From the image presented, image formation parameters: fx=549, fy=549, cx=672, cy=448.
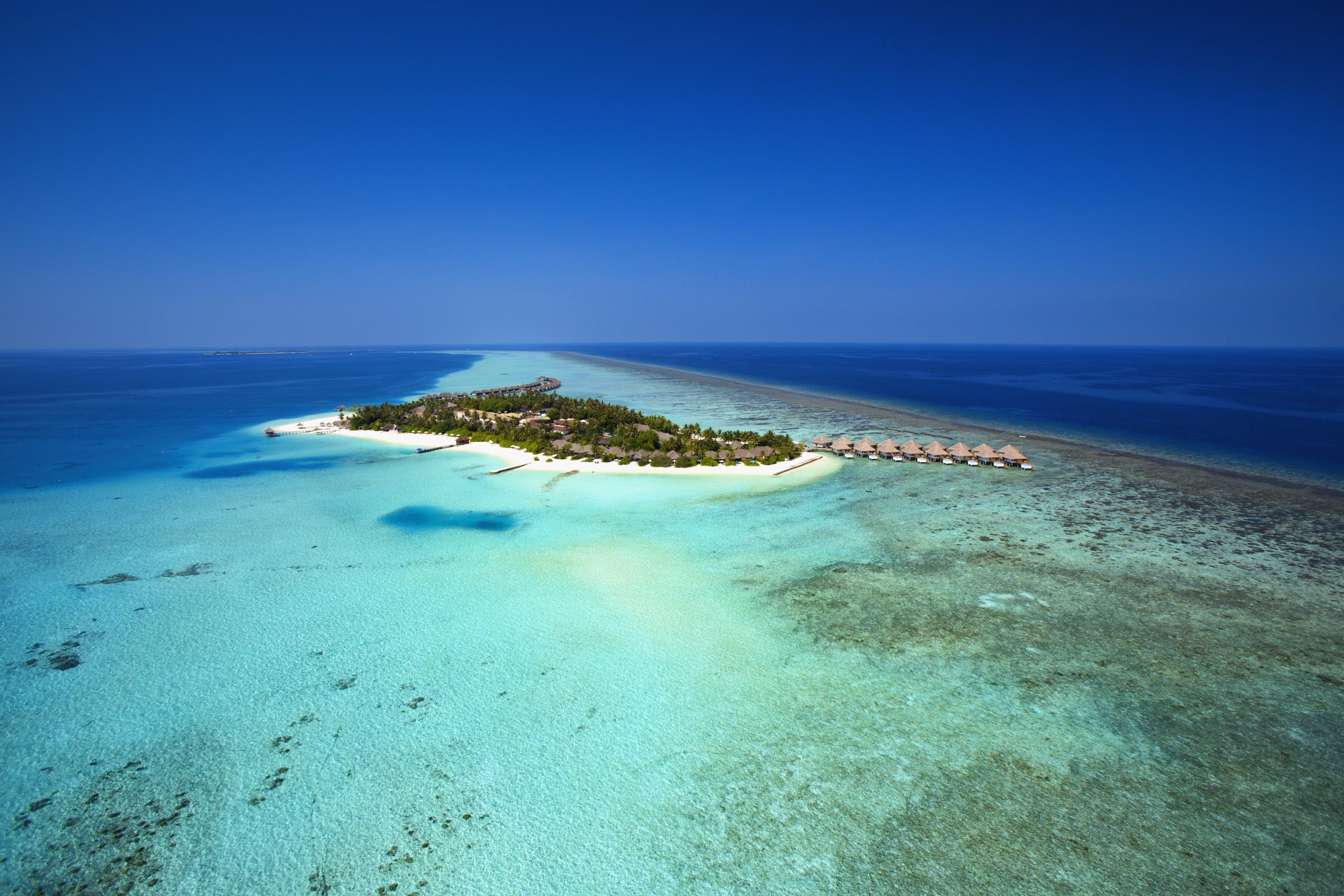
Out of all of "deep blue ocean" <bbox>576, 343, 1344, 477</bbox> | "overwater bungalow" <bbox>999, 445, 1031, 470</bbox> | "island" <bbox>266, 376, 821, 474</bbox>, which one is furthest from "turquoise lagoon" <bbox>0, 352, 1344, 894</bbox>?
"deep blue ocean" <bbox>576, 343, 1344, 477</bbox>

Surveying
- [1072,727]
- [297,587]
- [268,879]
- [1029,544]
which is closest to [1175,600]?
[1029,544]

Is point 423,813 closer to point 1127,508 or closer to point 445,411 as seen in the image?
point 1127,508

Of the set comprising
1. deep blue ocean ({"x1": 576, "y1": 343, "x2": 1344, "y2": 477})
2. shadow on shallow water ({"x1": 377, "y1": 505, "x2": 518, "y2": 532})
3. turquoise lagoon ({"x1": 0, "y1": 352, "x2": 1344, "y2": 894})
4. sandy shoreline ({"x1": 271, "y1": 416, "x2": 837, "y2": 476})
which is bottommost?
turquoise lagoon ({"x1": 0, "y1": 352, "x2": 1344, "y2": 894})

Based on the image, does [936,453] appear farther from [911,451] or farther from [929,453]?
[911,451]

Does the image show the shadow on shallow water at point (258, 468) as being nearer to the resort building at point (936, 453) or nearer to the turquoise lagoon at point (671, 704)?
the turquoise lagoon at point (671, 704)

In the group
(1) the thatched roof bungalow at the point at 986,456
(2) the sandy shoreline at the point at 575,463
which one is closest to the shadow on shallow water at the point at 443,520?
(2) the sandy shoreline at the point at 575,463

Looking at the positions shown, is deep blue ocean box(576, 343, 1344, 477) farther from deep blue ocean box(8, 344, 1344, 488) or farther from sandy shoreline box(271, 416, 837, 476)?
sandy shoreline box(271, 416, 837, 476)

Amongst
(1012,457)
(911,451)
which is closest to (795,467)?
(911,451)
